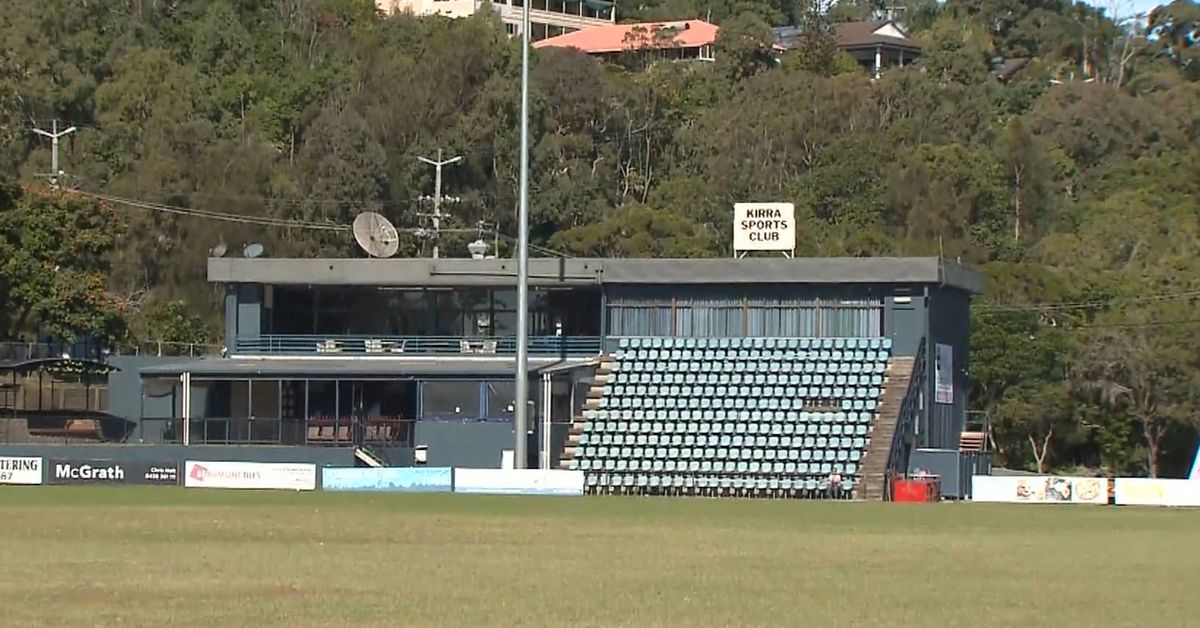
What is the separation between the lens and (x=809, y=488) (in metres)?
62.4

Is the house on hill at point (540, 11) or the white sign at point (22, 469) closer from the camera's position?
the white sign at point (22, 469)

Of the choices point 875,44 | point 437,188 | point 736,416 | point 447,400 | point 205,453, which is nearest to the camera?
point 205,453

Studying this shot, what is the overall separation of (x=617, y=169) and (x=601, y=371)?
59533 mm

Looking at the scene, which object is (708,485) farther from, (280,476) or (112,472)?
(112,472)

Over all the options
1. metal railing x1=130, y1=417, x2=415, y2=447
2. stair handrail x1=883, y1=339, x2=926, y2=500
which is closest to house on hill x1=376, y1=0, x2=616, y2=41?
metal railing x1=130, y1=417, x2=415, y2=447

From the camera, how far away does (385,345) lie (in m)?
71.4

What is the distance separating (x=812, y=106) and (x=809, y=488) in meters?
61.5

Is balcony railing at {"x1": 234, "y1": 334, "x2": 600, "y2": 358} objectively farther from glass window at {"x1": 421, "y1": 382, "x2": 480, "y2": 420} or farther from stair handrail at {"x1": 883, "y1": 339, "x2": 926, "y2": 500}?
stair handrail at {"x1": 883, "y1": 339, "x2": 926, "y2": 500}

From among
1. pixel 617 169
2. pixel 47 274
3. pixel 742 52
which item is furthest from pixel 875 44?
pixel 47 274

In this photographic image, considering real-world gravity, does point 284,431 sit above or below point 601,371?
below

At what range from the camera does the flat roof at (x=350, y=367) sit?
223 feet

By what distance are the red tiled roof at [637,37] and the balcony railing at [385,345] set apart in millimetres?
81290

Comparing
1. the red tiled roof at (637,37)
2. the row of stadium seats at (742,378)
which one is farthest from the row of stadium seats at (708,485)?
the red tiled roof at (637,37)

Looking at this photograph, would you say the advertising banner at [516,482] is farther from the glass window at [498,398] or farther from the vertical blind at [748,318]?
the vertical blind at [748,318]
